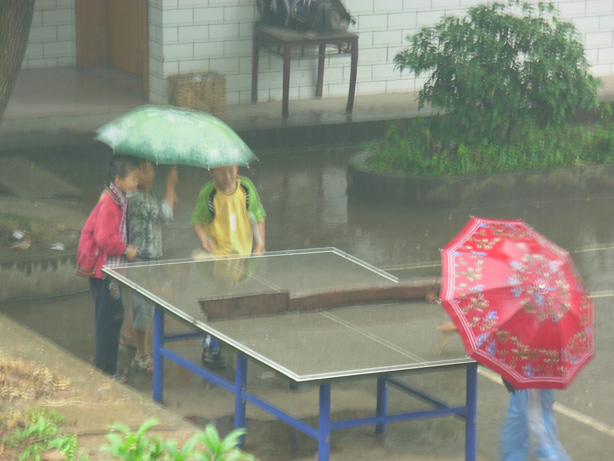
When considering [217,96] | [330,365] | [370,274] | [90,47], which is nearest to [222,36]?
[217,96]

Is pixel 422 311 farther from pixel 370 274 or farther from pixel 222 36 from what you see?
pixel 222 36

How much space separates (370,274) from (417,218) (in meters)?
4.51

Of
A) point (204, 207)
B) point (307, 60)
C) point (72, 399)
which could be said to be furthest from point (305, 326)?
point (307, 60)

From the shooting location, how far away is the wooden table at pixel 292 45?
14.4 meters

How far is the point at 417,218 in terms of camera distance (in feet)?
38.7

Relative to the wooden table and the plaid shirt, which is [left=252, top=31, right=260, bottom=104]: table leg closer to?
the wooden table

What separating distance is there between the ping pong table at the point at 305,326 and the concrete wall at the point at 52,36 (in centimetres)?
986

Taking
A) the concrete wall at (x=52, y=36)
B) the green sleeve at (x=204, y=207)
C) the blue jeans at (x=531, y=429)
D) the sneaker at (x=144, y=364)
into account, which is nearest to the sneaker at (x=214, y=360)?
the sneaker at (x=144, y=364)

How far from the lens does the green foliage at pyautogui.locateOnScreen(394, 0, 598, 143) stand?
1218 centimetres

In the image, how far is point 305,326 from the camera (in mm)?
6387

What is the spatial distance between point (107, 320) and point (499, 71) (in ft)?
20.7

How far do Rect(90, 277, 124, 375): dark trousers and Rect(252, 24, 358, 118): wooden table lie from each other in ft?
24.1

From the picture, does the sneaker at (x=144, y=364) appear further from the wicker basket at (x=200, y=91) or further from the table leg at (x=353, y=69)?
the table leg at (x=353, y=69)

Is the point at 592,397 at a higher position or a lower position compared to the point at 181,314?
lower
